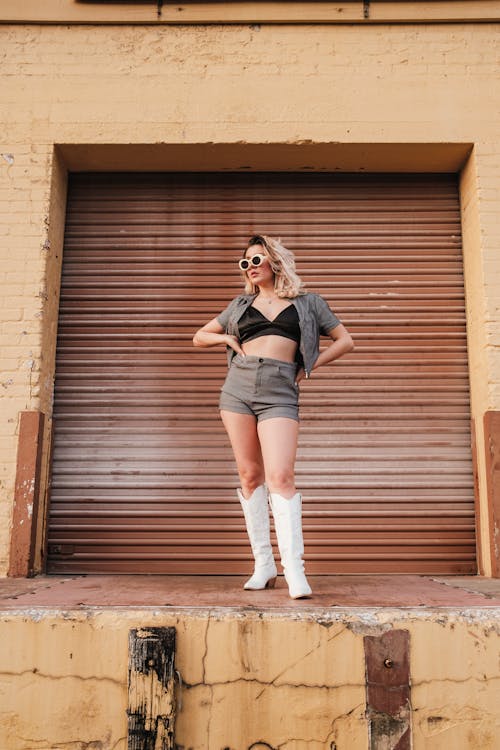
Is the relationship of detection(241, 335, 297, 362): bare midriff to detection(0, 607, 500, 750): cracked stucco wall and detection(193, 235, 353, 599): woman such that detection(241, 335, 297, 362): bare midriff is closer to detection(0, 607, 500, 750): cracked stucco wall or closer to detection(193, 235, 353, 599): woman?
detection(193, 235, 353, 599): woman

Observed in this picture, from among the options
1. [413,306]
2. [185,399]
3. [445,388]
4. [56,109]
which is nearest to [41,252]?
[56,109]

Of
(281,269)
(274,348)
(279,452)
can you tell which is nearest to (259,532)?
(279,452)

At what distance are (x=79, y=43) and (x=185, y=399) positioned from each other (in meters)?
3.02

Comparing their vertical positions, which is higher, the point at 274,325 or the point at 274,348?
the point at 274,325

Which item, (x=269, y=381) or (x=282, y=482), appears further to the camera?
(x=269, y=381)

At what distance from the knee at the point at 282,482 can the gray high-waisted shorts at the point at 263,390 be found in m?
0.30

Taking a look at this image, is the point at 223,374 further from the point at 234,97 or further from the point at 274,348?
the point at 234,97

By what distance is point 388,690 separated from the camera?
2.68 meters

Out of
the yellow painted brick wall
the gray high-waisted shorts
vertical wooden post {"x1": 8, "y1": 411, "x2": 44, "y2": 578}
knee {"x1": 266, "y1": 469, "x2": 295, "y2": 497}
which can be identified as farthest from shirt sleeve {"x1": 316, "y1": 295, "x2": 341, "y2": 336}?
vertical wooden post {"x1": 8, "y1": 411, "x2": 44, "y2": 578}

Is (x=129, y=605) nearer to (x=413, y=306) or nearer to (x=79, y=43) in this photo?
(x=413, y=306)

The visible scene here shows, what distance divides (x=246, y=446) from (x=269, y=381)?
0.38 m

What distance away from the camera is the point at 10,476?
465 centimetres

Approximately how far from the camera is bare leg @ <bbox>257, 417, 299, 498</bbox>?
3.29 meters

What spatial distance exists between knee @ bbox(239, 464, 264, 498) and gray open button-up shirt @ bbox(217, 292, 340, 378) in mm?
590
